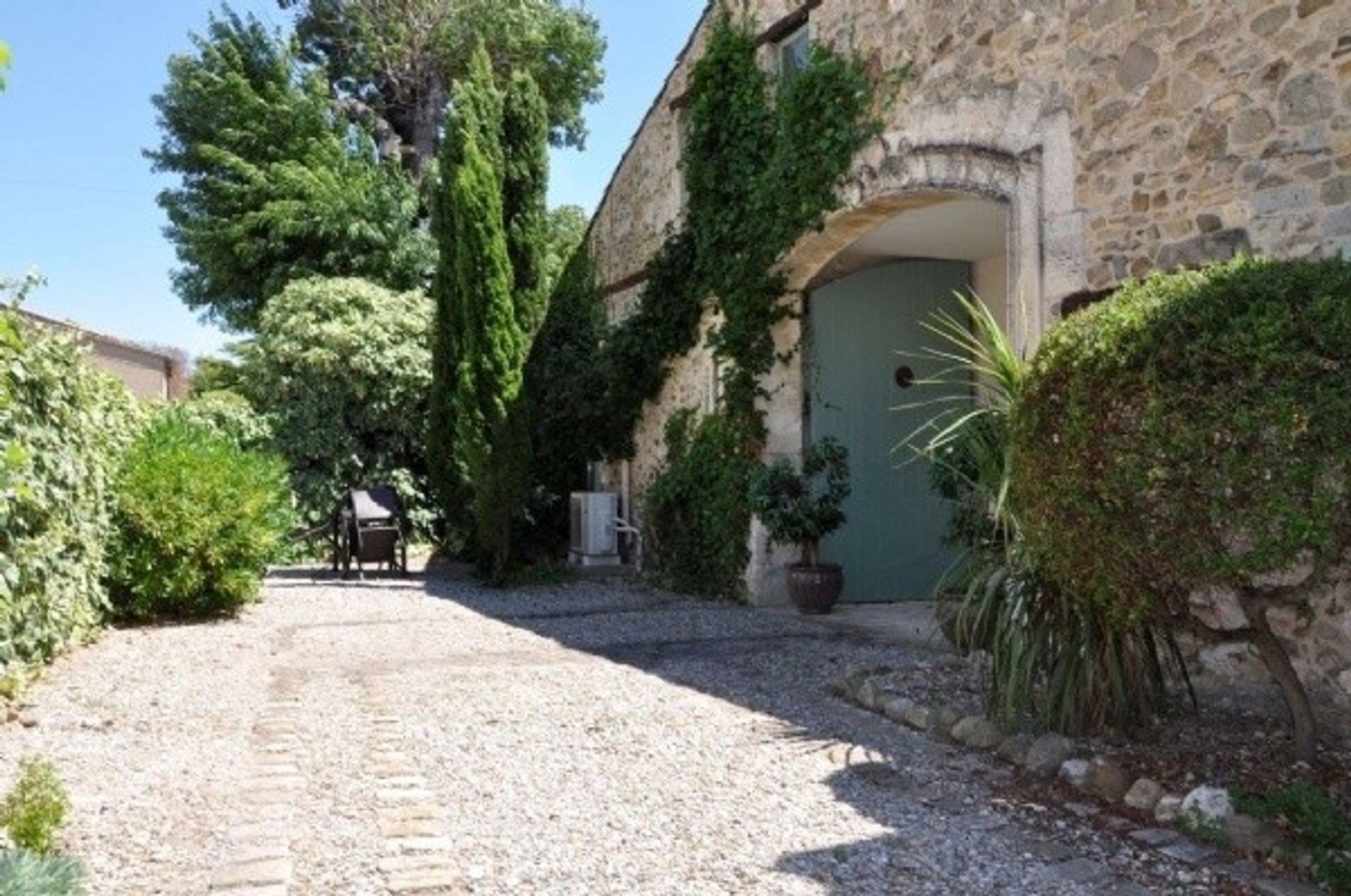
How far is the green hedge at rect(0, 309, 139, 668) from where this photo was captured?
17.0 feet

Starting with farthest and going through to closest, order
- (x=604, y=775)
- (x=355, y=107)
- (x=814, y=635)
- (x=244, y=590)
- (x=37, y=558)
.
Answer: (x=355, y=107), (x=244, y=590), (x=814, y=635), (x=37, y=558), (x=604, y=775)

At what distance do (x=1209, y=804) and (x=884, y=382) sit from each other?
6.02 meters

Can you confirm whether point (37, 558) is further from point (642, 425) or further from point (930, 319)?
point (930, 319)

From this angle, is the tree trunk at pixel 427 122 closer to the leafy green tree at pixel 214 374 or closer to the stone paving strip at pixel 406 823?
the leafy green tree at pixel 214 374

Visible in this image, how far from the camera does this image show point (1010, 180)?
6012 mm

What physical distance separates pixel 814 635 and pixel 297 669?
317 cm

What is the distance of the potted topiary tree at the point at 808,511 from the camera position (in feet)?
25.9

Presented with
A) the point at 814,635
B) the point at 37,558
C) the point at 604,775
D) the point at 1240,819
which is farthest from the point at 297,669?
the point at 1240,819

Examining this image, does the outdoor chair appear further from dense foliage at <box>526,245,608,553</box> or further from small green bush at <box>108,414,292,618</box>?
small green bush at <box>108,414,292,618</box>

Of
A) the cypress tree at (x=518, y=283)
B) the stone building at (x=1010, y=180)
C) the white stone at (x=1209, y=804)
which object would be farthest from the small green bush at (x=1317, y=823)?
the cypress tree at (x=518, y=283)

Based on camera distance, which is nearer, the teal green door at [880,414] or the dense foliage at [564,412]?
the teal green door at [880,414]

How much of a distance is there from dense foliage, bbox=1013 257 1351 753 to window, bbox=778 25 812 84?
5.30 meters

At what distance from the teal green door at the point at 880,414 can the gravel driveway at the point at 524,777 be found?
231 cm

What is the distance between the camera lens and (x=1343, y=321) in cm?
300
